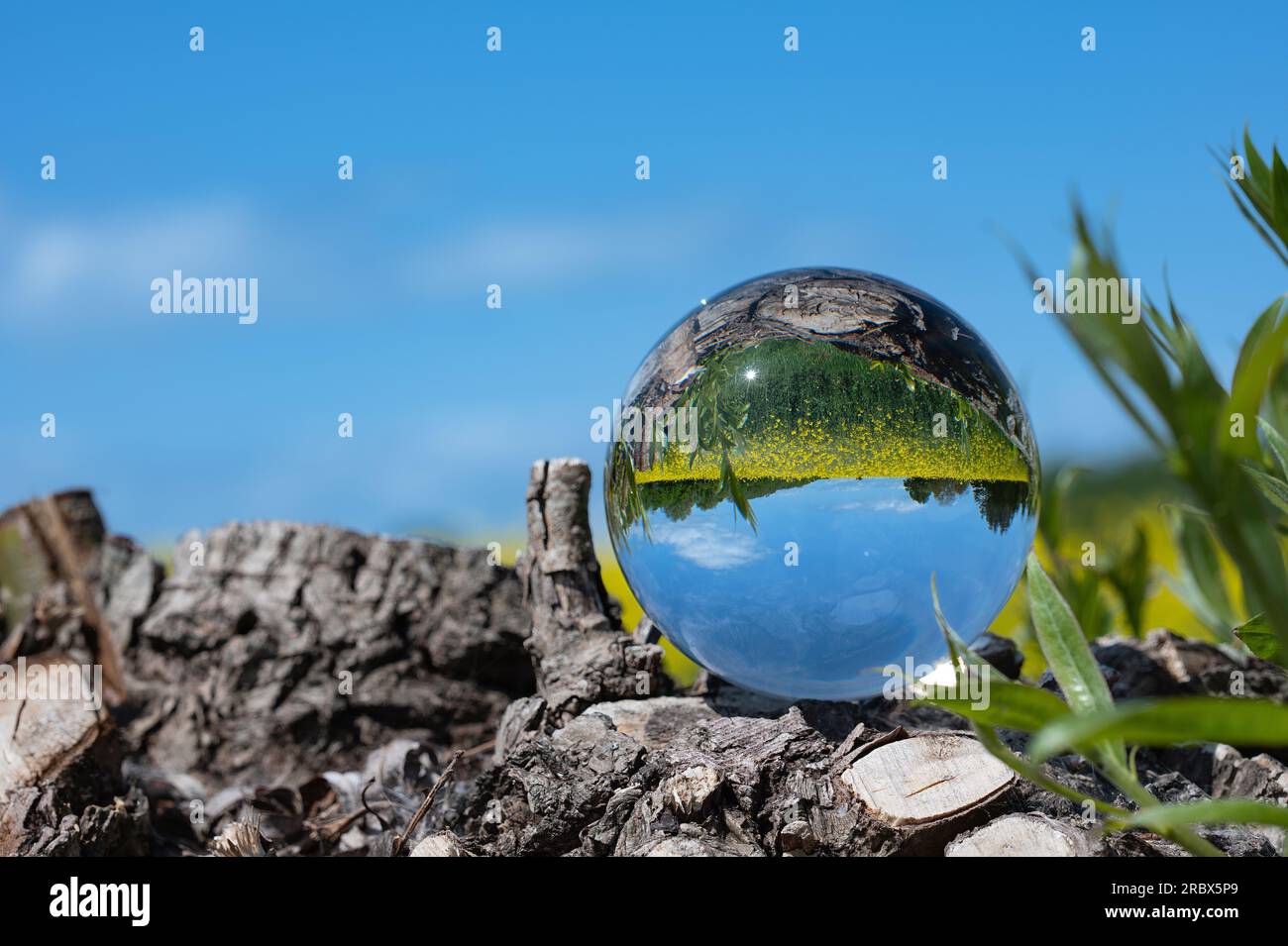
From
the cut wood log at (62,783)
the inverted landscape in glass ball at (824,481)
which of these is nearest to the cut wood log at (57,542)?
the cut wood log at (62,783)

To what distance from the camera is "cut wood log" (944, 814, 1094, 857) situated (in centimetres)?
242

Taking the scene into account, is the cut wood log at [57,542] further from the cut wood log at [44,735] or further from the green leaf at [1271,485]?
the green leaf at [1271,485]

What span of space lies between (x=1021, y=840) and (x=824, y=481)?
37.8 inches

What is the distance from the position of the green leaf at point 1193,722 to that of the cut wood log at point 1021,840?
0.85 meters

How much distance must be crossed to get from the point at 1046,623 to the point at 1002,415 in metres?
1.07

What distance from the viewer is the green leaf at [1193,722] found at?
151 cm

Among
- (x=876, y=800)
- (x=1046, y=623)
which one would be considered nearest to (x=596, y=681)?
Result: (x=876, y=800)

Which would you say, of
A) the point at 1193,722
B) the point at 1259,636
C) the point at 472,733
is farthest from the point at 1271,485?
the point at 472,733

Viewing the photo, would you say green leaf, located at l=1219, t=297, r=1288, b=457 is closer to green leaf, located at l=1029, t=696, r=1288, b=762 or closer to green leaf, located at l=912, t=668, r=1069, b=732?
green leaf, located at l=1029, t=696, r=1288, b=762

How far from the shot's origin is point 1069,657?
2115mm

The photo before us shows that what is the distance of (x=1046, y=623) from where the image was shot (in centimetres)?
215

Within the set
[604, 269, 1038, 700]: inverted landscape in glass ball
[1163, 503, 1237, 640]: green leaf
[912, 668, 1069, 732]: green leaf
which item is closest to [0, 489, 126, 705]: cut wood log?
[604, 269, 1038, 700]: inverted landscape in glass ball

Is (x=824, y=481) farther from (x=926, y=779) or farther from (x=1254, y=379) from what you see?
(x=1254, y=379)
